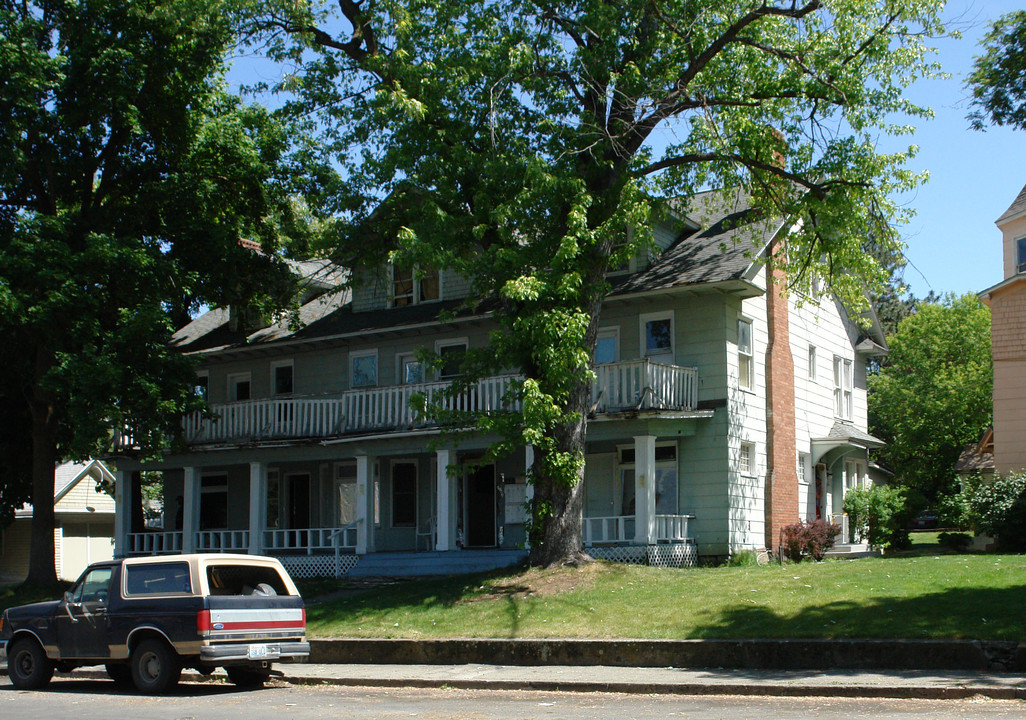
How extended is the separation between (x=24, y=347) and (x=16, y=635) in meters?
13.7

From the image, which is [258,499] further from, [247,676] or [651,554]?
[247,676]

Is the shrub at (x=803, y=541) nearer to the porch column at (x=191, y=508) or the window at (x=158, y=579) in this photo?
the porch column at (x=191, y=508)

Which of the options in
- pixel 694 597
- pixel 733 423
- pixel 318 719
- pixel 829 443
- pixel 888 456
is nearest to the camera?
pixel 318 719

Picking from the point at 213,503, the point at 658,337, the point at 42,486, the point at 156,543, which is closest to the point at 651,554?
the point at 658,337

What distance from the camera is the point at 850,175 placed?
19.8 metres

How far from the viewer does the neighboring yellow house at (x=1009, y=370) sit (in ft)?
84.5

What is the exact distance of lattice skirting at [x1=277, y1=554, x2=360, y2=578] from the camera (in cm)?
2656

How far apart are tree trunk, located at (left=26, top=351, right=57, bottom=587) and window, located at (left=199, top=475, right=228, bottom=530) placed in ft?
20.5

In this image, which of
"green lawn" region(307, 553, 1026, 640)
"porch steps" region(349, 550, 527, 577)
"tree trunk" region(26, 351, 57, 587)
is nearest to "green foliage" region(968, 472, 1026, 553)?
"green lawn" region(307, 553, 1026, 640)

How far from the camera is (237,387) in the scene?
109ft

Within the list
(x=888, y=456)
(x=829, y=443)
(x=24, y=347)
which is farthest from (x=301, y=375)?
(x=888, y=456)

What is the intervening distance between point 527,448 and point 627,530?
128 inches

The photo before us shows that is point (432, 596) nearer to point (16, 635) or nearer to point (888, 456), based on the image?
point (16, 635)

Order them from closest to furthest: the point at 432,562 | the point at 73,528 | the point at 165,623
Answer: the point at 165,623
the point at 432,562
the point at 73,528
